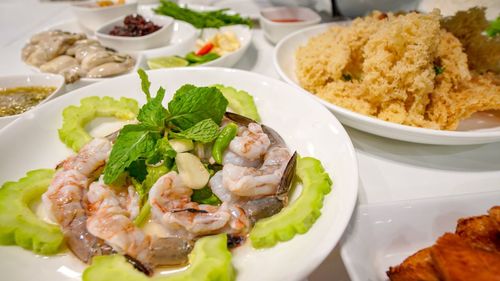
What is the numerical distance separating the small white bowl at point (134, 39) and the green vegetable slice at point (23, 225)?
7.05 ft

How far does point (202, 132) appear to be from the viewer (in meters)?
1.76

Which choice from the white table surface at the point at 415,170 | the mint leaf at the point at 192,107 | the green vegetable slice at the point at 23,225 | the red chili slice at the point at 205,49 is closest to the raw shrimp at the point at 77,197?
the green vegetable slice at the point at 23,225

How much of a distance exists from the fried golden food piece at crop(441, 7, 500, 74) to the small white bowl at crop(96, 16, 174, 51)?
2.63 meters

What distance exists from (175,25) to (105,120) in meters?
2.17

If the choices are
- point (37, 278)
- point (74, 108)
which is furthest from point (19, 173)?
point (37, 278)

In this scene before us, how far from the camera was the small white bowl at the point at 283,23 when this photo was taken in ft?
11.6

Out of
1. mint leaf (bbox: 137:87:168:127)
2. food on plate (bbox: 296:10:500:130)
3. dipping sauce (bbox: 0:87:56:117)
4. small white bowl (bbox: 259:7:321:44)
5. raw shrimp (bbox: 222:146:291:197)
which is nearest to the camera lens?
raw shrimp (bbox: 222:146:291:197)

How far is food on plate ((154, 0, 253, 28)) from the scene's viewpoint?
3.88 meters

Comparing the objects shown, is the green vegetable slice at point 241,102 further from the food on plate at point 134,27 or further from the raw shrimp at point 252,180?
the food on plate at point 134,27

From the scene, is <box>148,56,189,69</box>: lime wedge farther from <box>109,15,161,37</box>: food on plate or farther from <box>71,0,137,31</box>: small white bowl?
<box>71,0,137,31</box>: small white bowl

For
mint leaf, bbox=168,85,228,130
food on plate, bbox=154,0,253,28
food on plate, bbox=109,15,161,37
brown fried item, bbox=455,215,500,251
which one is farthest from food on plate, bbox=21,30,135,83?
brown fried item, bbox=455,215,500,251

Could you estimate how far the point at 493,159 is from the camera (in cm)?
212

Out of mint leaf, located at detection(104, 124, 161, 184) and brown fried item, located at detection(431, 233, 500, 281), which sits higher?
brown fried item, located at detection(431, 233, 500, 281)

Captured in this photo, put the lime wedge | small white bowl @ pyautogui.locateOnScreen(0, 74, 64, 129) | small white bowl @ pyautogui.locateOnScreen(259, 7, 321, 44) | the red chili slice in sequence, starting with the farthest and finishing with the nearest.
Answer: small white bowl @ pyautogui.locateOnScreen(259, 7, 321, 44) < the red chili slice < the lime wedge < small white bowl @ pyautogui.locateOnScreen(0, 74, 64, 129)
